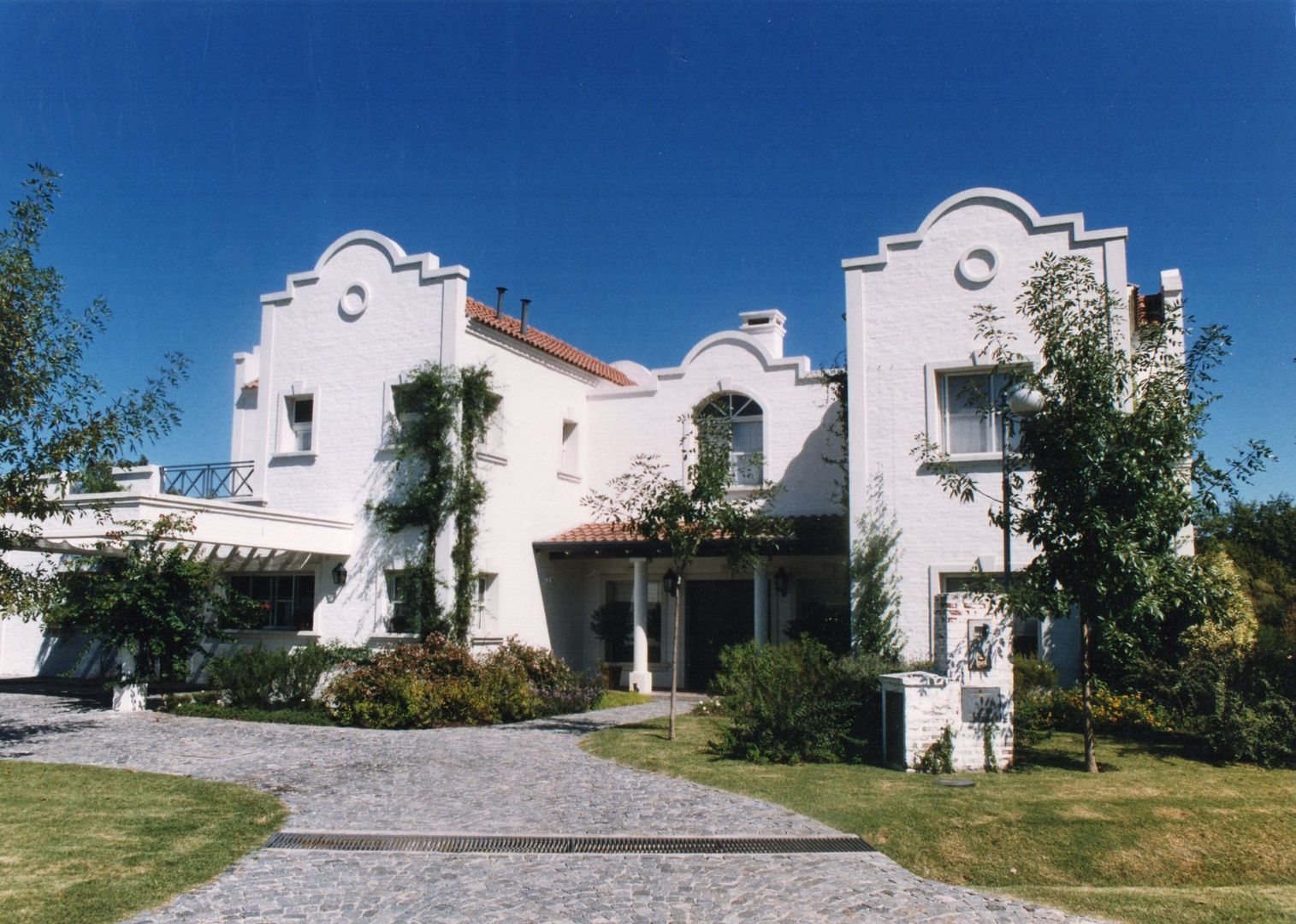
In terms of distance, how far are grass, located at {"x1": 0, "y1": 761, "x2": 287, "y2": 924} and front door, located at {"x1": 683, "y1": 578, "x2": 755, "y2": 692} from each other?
12.0 m

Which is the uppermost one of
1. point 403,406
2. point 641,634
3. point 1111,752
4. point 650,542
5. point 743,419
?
point 743,419

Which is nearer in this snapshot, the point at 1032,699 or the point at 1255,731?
the point at 1255,731

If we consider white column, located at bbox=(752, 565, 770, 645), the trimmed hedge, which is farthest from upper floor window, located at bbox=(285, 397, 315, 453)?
the trimmed hedge

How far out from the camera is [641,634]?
20.4 meters

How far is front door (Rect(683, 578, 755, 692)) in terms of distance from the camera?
70.1 ft

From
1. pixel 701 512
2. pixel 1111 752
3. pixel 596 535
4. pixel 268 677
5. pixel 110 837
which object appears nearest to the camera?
pixel 110 837

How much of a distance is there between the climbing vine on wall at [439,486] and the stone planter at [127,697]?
14.3 ft

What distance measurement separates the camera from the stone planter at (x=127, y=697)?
16828 mm

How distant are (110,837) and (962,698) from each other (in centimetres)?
832

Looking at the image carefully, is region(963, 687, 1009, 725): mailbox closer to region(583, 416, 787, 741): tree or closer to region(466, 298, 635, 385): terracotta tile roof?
region(583, 416, 787, 741): tree

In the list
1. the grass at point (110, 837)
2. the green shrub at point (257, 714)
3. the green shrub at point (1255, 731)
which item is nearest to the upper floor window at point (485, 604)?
the green shrub at point (257, 714)

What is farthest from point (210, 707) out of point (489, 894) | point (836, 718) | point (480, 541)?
point (489, 894)

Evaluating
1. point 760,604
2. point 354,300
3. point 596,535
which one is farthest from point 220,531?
point 760,604

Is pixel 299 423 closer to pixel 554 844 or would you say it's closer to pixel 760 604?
pixel 760 604
